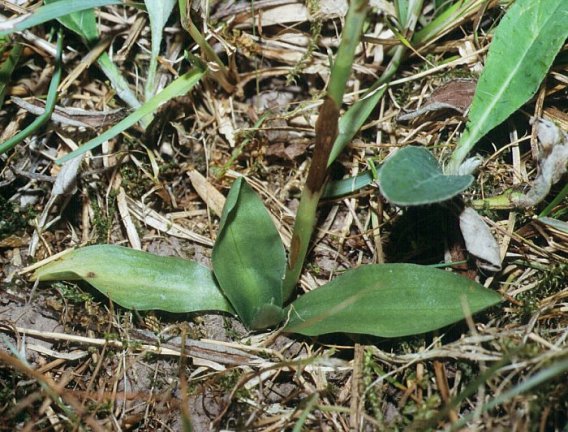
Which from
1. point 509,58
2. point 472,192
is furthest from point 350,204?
point 509,58

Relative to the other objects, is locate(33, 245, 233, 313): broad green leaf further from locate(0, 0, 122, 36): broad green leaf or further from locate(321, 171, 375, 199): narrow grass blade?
locate(0, 0, 122, 36): broad green leaf

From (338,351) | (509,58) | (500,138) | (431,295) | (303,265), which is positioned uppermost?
(509,58)

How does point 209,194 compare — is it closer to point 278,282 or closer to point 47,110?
point 278,282

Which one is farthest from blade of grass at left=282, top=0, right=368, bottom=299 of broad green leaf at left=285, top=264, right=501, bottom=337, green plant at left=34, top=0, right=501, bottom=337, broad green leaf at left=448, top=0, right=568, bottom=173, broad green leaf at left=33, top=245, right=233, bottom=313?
broad green leaf at left=448, top=0, right=568, bottom=173

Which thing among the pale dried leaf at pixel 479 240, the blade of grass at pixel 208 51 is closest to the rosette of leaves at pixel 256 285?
the pale dried leaf at pixel 479 240

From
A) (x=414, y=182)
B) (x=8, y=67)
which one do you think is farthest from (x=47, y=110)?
(x=414, y=182)

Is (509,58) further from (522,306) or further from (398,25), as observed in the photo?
(522,306)

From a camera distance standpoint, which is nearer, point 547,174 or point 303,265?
point 547,174
